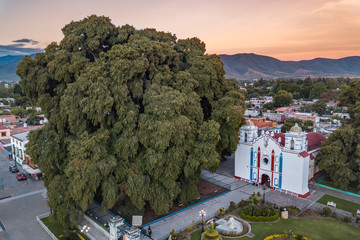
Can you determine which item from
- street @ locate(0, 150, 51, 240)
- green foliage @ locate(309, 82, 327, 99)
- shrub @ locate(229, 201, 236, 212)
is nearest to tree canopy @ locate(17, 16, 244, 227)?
street @ locate(0, 150, 51, 240)

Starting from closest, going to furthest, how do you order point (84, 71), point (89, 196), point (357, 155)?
1. point (89, 196)
2. point (84, 71)
3. point (357, 155)

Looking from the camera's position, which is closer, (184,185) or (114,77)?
(114,77)

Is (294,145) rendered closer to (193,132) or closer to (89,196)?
(193,132)

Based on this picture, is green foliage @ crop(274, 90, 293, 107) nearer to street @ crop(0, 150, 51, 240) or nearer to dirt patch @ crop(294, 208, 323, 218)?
dirt patch @ crop(294, 208, 323, 218)

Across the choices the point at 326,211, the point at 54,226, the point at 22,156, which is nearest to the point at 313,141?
the point at 326,211

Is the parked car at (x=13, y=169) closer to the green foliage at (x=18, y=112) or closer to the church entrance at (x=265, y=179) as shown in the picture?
the church entrance at (x=265, y=179)

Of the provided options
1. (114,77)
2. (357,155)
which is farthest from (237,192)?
(114,77)

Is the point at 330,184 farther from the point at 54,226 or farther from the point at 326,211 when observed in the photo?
the point at 54,226
